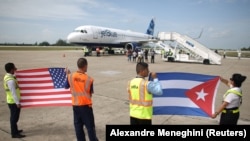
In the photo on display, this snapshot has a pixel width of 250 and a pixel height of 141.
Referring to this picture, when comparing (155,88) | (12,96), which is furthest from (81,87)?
(12,96)

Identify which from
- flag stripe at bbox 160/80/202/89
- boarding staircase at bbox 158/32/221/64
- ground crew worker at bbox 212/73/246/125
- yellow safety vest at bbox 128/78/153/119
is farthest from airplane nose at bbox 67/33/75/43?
ground crew worker at bbox 212/73/246/125

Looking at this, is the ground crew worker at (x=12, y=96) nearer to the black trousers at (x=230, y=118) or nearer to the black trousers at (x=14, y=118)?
the black trousers at (x=14, y=118)

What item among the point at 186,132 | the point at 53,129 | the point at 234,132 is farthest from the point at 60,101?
the point at 234,132

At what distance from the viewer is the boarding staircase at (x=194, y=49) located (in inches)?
981

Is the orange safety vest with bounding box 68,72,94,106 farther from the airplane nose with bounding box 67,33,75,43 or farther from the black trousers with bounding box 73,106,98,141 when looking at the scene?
the airplane nose with bounding box 67,33,75,43

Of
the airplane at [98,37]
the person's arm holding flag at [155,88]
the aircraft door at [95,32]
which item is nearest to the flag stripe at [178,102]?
the person's arm holding flag at [155,88]

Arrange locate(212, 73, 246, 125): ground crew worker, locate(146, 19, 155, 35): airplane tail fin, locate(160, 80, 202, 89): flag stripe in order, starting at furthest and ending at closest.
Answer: locate(146, 19, 155, 35): airplane tail fin, locate(160, 80, 202, 89): flag stripe, locate(212, 73, 246, 125): ground crew worker

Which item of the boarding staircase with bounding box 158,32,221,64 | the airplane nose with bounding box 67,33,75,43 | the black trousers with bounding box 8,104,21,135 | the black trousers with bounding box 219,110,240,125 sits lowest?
the black trousers with bounding box 8,104,21,135

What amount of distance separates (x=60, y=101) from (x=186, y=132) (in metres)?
3.25

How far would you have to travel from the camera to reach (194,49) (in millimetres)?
25859

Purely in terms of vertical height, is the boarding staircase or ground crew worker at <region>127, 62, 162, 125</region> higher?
Answer: the boarding staircase

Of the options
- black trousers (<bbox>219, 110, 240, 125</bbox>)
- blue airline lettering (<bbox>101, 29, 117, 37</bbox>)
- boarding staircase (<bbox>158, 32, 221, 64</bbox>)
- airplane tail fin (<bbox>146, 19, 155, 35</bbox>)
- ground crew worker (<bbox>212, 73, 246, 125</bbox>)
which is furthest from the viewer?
airplane tail fin (<bbox>146, 19, 155, 35</bbox>)

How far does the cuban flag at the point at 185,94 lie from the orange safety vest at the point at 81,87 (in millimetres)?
1597

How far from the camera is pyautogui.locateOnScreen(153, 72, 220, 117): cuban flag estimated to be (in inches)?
187
